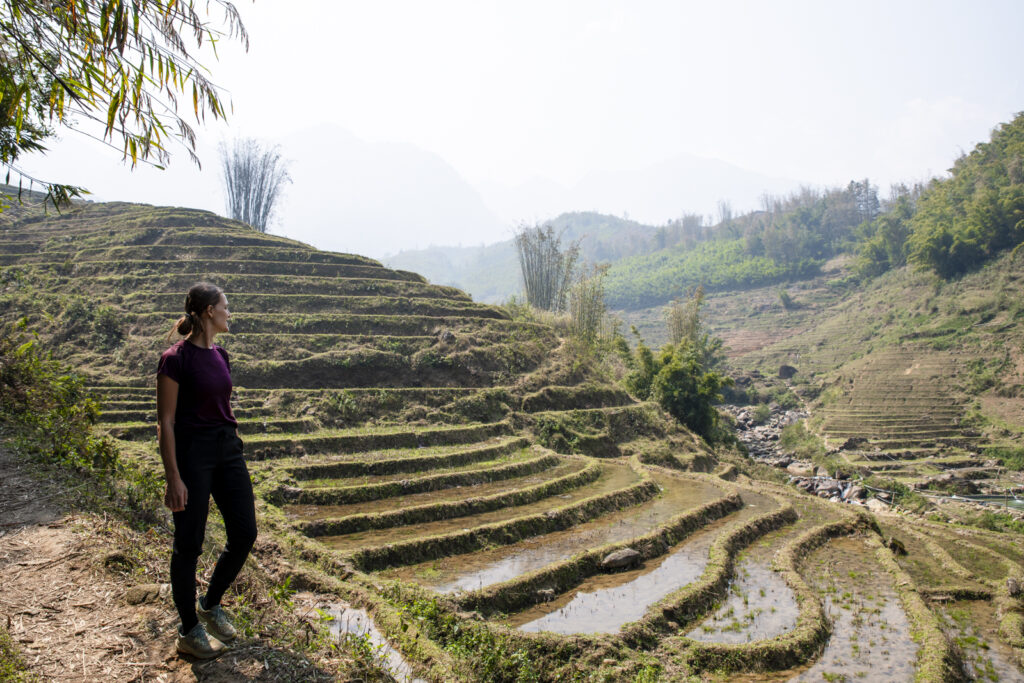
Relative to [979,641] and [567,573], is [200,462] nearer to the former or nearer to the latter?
[567,573]

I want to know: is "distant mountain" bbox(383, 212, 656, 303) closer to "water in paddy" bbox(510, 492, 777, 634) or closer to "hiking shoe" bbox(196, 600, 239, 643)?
"water in paddy" bbox(510, 492, 777, 634)

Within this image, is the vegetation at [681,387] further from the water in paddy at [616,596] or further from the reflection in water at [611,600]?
the reflection in water at [611,600]

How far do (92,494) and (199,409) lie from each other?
136 inches

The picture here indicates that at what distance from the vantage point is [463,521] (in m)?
11.7

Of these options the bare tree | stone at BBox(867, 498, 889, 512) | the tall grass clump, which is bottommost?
stone at BBox(867, 498, 889, 512)

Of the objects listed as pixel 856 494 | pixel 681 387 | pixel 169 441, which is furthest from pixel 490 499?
pixel 681 387

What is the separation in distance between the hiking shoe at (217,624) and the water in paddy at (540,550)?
5223mm

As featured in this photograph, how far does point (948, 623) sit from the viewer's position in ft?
32.9

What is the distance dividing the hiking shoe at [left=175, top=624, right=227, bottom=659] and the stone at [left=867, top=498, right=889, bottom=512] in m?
21.7

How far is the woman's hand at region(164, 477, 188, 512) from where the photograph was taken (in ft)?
10.5

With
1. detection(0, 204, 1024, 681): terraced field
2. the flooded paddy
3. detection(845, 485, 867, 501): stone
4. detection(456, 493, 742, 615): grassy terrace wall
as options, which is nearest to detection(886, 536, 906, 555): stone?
detection(0, 204, 1024, 681): terraced field

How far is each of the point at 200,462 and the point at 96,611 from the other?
144 cm

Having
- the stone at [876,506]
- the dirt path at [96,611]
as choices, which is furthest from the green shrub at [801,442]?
the dirt path at [96,611]

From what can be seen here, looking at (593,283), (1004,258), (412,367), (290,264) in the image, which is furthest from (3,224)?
(1004,258)
